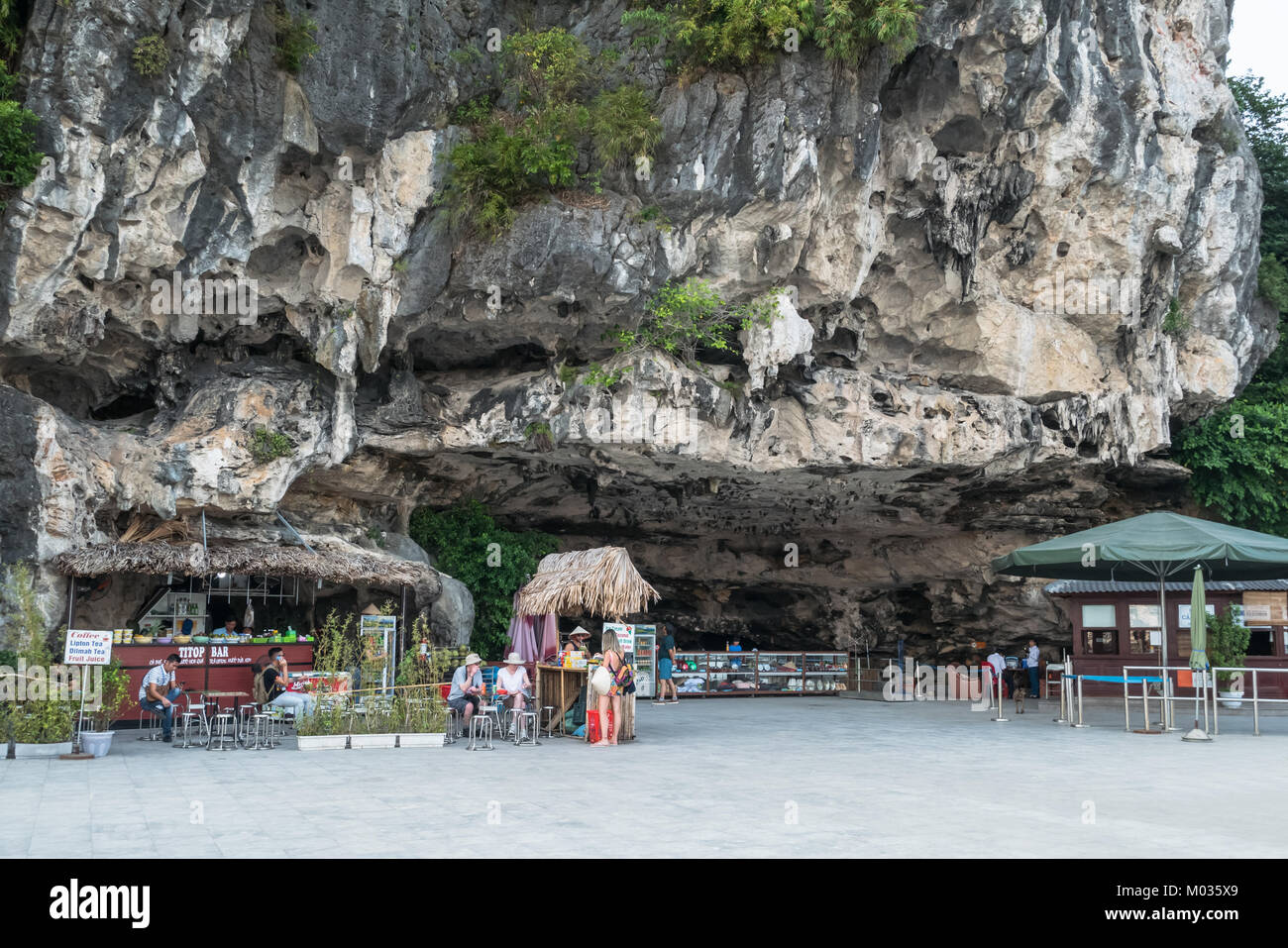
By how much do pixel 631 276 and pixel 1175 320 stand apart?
11693 millimetres

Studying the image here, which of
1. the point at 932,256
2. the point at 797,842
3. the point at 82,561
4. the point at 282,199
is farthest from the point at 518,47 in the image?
the point at 797,842

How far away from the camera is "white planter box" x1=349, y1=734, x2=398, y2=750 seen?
11.6 meters

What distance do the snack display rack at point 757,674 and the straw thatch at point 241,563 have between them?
7.26 meters

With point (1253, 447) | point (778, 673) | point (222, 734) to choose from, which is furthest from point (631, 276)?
point (1253, 447)

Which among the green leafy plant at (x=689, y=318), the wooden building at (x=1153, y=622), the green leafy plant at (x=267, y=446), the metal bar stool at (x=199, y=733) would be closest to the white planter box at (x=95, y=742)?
the metal bar stool at (x=199, y=733)

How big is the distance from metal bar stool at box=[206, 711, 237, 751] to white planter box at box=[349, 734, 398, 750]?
1492 mm

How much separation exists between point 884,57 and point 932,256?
3.70m

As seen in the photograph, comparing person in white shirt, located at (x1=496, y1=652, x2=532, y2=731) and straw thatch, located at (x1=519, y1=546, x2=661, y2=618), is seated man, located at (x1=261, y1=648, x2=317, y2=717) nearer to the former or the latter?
person in white shirt, located at (x1=496, y1=652, x2=532, y2=731)

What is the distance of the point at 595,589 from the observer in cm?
1509

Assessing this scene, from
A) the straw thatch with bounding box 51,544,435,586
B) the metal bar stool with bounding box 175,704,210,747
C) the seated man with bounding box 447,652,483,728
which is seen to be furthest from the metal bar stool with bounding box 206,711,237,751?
the seated man with bounding box 447,652,483,728

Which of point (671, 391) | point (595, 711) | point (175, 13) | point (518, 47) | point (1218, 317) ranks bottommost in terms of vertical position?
point (595, 711)

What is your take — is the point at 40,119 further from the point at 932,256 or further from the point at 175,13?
the point at 932,256

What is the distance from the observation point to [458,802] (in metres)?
7.26

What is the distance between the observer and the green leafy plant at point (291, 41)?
14336mm
